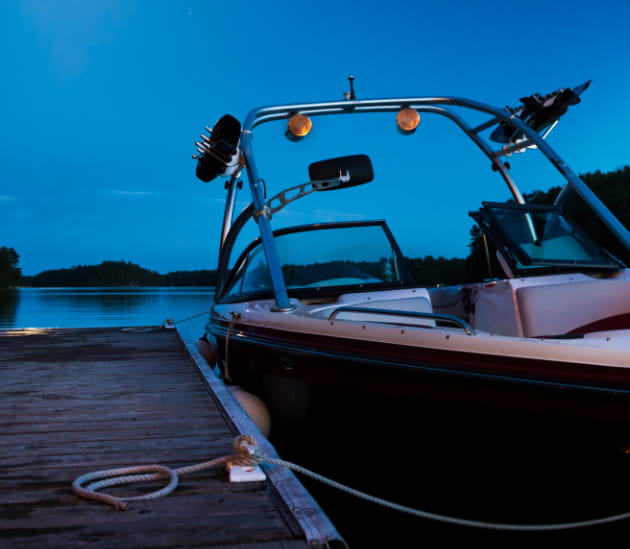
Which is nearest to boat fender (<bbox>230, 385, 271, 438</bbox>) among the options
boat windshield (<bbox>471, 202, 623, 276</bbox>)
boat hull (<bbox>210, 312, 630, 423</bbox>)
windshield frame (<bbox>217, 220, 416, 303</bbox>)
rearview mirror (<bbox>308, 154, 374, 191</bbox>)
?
boat hull (<bbox>210, 312, 630, 423</bbox>)

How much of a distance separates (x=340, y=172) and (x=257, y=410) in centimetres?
174

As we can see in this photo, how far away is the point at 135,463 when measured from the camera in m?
2.13

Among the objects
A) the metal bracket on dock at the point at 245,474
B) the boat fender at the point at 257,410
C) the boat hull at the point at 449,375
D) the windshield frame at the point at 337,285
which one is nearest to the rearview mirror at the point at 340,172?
the windshield frame at the point at 337,285

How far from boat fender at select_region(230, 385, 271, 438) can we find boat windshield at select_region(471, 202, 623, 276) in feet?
6.46

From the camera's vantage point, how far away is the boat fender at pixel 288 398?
3113mm

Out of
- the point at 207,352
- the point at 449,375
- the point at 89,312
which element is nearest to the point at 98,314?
the point at 89,312

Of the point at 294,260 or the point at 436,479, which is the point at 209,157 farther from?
the point at 436,479

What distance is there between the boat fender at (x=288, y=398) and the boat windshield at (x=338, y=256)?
3.73 ft

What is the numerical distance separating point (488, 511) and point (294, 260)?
2.64 m

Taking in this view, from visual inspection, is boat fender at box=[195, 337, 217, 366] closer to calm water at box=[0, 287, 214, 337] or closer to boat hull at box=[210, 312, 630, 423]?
calm water at box=[0, 287, 214, 337]

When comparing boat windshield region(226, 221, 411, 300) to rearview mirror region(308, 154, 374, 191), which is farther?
boat windshield region(226, 221, 411, 300)

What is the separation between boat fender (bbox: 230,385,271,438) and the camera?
11.0 feet

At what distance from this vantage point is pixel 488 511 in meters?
2.52

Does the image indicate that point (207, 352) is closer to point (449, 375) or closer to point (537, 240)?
point (537, 240)
